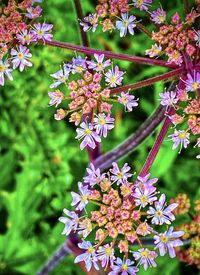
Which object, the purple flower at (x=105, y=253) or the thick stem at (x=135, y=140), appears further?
the thick stem at (x=135, y=140)

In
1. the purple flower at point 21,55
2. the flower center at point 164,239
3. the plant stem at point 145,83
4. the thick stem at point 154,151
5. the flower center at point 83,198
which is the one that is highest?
the purple flower at point 21,55

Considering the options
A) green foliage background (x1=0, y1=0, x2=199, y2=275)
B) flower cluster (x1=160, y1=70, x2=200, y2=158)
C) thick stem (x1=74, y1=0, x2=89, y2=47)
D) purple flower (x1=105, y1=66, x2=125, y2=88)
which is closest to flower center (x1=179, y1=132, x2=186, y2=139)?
flower cluster (x1=160, y1=70, x2=200, y2=158)

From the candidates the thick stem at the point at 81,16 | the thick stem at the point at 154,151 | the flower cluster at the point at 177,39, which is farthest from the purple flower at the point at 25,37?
the thick stem at the point at 154,151

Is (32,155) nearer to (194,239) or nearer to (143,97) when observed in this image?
(143,97)

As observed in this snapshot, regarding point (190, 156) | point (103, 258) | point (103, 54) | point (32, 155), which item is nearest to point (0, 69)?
point (103, 54)

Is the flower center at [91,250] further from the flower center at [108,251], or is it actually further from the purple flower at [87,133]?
the purple flower at [87,133]

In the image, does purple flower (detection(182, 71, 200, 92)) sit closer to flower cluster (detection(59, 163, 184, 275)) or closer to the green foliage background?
flower cluster (detection(59, 163, 184, 275))
